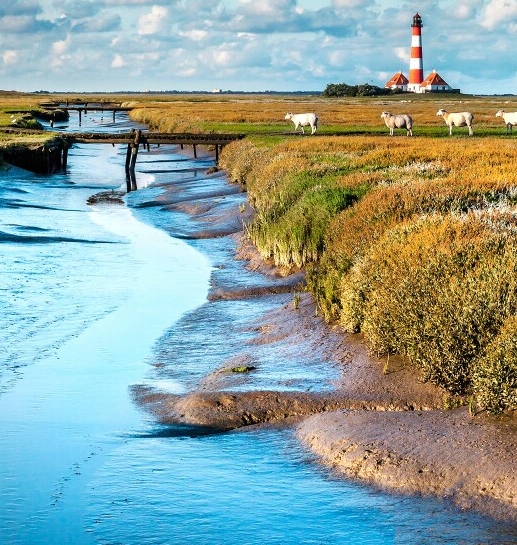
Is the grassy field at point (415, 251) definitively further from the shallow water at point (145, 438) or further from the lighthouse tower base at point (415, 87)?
the lighthouse tower base at point (415, 87)

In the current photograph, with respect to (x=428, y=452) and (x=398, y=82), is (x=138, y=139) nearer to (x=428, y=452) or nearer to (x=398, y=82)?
(x=428, y=452)

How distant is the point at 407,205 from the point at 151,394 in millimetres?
6584

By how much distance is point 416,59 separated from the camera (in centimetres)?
15688

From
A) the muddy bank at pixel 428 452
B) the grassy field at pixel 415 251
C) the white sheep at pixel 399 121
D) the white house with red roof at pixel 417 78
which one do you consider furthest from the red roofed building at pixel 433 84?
the muddy bank at pixel 428 452

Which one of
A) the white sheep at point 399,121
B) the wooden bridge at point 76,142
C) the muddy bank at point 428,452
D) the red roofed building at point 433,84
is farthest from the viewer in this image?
the red roofed building at point 433,84

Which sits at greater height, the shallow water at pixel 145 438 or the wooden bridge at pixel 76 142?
the wooden bridge at pixel 76 142

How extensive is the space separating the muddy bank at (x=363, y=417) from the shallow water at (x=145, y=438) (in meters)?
0.21

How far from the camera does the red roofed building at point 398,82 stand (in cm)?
17612

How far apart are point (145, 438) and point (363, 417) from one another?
2188 mm

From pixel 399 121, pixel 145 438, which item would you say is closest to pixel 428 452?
pixel 145 438

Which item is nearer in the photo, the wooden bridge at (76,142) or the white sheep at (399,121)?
the wooden bridge at (76,142)

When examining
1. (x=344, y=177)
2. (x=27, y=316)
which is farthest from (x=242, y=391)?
(x=344, y=177)

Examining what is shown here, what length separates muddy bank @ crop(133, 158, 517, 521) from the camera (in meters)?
8.27

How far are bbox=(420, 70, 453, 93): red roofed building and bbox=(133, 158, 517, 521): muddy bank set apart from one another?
512 ft
